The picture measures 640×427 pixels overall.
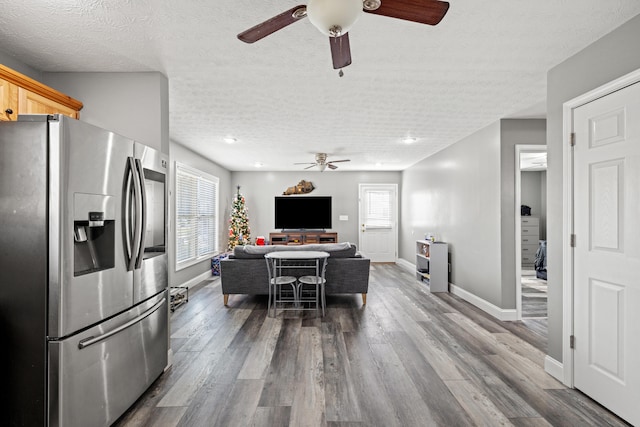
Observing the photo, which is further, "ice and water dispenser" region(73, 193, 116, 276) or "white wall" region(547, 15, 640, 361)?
"white wall" region(547, 15, 640, 361)

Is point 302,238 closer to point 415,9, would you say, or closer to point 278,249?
point 278,249

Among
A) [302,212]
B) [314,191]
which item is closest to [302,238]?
[302,212]

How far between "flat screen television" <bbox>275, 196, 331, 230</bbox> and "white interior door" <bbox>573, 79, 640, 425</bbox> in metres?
6.15

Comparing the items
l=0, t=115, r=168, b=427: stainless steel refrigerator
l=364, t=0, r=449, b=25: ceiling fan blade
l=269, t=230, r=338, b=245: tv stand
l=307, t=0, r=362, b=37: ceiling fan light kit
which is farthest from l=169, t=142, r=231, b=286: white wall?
l=364, t=0, r=449, b=25: ceiling fan blade

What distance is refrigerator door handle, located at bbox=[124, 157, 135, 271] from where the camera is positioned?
2.02 meters

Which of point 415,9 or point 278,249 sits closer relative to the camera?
point 415,9

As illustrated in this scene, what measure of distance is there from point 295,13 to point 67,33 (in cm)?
174

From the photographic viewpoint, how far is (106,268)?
190cm

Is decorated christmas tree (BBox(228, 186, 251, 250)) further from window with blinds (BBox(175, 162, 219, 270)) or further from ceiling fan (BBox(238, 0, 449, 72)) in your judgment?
ceiling fan (BBox(238, 0, 449, 72))

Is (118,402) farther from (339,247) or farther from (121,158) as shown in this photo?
(339,247)

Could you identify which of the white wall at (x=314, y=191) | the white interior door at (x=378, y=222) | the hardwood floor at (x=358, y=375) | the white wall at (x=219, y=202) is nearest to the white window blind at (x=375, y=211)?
the white interior door at (x=378, y=222)

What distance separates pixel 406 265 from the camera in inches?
301

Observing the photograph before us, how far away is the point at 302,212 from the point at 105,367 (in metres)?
6.54

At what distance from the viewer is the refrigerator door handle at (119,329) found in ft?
5.68
